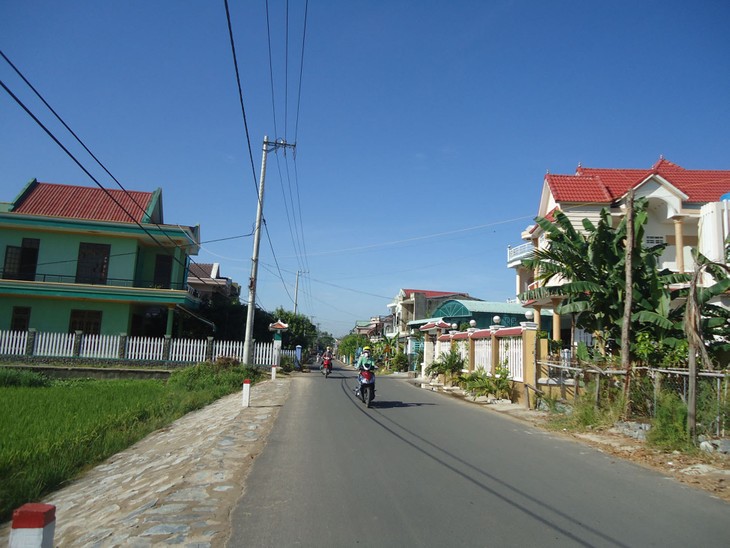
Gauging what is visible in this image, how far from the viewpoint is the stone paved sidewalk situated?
482 centimetres

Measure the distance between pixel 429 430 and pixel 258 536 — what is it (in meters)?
6.29

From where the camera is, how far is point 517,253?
27969mm

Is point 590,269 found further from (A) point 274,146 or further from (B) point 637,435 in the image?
(A) point 274,146

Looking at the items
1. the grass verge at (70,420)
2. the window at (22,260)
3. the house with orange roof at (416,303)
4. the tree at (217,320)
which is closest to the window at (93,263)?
the window at (22,260)


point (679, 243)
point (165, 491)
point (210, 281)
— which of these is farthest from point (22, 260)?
point (679, 243)

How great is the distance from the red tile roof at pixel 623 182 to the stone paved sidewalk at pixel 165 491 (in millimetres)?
17387

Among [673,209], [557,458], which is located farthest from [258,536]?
[673,209]

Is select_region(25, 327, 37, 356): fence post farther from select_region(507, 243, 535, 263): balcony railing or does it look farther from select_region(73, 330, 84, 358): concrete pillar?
select_region(507, 243, 535, 263): balcony railing

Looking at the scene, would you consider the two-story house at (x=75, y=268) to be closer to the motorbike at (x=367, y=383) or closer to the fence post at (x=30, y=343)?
the fence post at (x=30, y=343)

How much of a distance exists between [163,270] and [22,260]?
6639mm

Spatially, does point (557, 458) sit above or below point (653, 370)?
below

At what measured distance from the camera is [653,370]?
9.86 meters

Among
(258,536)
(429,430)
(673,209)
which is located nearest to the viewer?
(258,536)

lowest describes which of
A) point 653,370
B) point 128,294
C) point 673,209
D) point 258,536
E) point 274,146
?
point 258,536
